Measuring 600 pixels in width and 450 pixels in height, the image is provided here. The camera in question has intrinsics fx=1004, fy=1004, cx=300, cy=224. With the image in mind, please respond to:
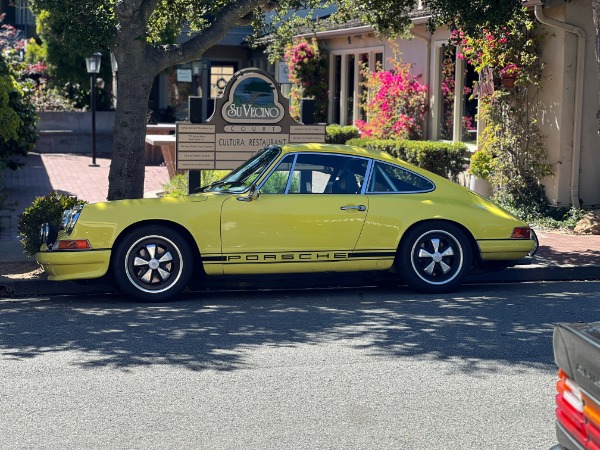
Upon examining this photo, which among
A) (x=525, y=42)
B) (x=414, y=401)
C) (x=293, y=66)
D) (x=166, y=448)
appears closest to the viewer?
(x=166, y=448)

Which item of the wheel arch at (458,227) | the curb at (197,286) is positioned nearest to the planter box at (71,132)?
the curb at (197,286)

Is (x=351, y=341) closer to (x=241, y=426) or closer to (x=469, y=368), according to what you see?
→ (x=469, y=368)

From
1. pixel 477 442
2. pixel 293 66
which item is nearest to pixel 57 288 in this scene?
pixel 477 442

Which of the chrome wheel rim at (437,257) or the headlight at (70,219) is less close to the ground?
the headlight at (70,219)

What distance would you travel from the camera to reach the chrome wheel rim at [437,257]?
9.71 m

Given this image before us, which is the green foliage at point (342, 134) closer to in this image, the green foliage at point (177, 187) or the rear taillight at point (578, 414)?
the green foliage at point (177, 187)

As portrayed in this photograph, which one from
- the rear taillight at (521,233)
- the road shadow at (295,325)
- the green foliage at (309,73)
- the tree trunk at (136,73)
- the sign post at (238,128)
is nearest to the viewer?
the road shadow at (295,325)

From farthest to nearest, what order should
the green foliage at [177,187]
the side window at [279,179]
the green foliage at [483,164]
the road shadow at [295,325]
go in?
1. the green foliage at [177,187]
2. the green foliage at [483,164]
3. the side window at [279,179]
4. the road shadow at [295,325]

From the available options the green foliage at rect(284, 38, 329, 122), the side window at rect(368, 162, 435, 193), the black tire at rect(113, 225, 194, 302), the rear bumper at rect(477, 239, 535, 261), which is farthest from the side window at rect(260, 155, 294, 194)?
the green foliage at rect(284, 38, 329, 122)

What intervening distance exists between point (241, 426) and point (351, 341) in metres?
2.22

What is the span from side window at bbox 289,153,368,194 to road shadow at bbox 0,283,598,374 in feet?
3.47

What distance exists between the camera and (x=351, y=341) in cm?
772

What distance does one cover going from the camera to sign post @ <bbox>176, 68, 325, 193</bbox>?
1298cm

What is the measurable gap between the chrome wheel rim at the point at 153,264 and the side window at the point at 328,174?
4.25 ft
